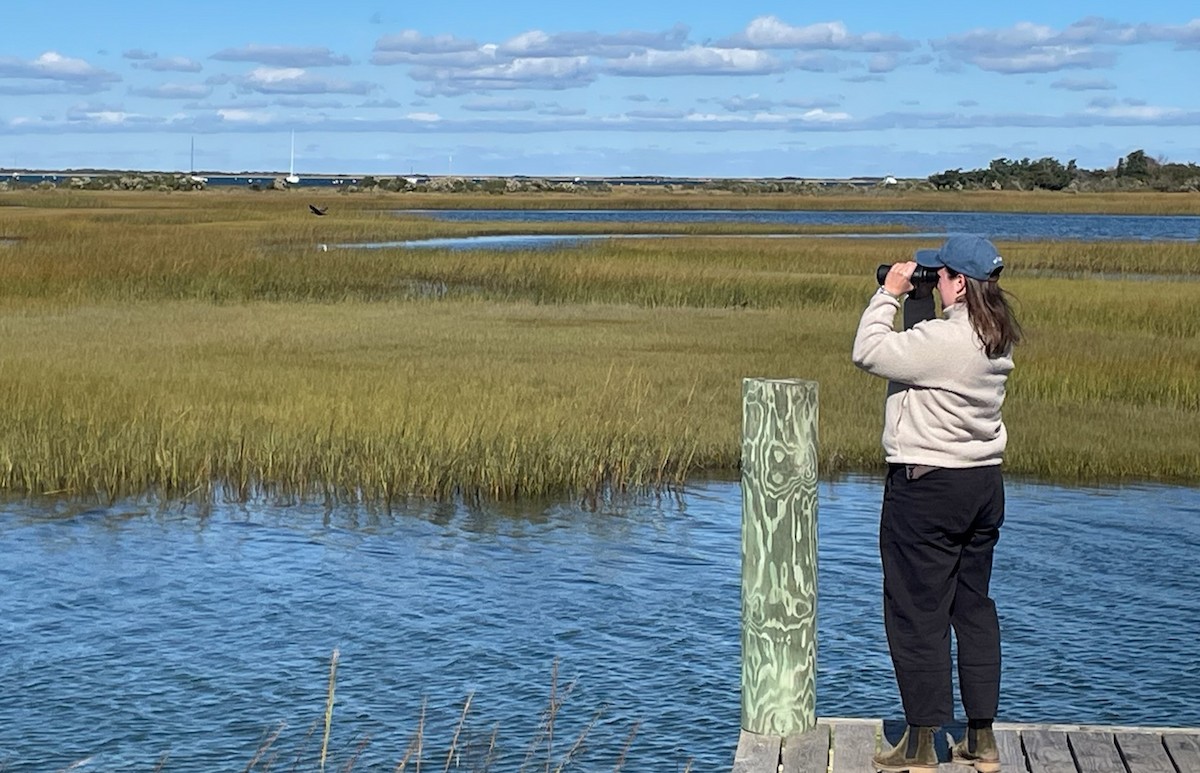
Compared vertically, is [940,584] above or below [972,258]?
below

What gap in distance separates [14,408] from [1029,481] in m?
9.35

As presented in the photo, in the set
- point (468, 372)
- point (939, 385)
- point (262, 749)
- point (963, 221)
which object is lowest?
point (262, 749)

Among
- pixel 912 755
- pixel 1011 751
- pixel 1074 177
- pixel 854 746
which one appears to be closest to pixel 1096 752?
pixel 1011 751

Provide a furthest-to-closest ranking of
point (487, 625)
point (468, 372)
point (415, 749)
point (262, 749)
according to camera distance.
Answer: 1. point (468, 372)
2. point (487, 625)
3. point (415, 749)
4. point (262, 749)

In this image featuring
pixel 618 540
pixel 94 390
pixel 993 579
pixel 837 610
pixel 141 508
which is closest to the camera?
pixel 837 610

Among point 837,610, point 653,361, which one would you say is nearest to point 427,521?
point 837,610

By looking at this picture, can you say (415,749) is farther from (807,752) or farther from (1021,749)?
(1021,749)

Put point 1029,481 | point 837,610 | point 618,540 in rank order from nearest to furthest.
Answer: point 837,610, point 618,540, point 1029,481

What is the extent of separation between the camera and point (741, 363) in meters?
21.4

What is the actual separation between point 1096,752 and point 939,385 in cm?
155

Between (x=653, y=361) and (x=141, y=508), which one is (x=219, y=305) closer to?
(x=653, y=361)

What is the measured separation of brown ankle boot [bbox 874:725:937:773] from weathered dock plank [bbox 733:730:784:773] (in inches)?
15.5

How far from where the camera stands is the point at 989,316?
5875 mm

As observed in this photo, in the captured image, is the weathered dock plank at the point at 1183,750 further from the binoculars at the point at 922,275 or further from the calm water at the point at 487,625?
the calm water at the point at 487,625
